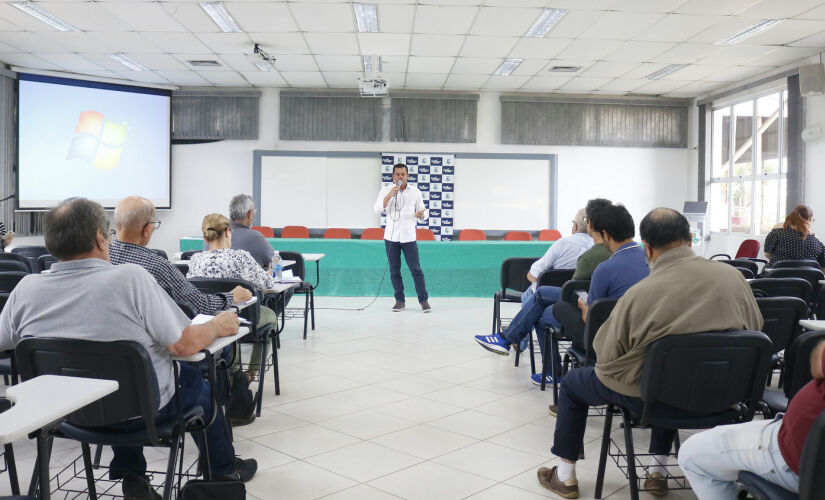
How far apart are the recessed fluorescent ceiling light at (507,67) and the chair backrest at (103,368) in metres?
7.66

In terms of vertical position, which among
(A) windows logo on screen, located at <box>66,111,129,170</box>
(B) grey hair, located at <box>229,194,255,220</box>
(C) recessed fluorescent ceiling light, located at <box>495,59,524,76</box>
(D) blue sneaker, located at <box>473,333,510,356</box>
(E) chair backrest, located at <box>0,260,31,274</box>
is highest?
(C) recessed fluorescent ceiling light, located at <box>495,59,524,76</box>

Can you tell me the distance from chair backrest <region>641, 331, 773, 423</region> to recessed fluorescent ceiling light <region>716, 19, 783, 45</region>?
597 centimetres

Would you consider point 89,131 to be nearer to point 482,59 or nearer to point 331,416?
point 482,59

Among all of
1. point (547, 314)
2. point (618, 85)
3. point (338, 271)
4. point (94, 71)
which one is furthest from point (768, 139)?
point (94, 71)

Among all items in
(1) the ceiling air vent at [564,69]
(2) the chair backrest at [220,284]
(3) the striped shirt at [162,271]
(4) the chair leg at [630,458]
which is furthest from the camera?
(1) the ceiling air vent at [564,69]

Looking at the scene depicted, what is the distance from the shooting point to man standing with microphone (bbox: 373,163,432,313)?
24.3 ft

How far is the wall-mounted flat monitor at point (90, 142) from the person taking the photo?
9102mm

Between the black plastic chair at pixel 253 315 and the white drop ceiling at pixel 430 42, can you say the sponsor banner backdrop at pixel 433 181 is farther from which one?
the black plastic chair at pixel 253 315

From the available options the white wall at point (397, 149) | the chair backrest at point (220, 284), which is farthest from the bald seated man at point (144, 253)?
the white wall at point (397, 149)

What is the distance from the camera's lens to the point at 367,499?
2500mm

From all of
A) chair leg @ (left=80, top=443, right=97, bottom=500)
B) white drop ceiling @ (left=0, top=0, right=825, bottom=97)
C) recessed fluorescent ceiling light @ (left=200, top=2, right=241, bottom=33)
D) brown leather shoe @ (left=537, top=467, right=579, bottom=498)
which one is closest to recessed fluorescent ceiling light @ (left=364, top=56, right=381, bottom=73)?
white drop ceiling @ (left=0, top=0, right=825, bottom=97)

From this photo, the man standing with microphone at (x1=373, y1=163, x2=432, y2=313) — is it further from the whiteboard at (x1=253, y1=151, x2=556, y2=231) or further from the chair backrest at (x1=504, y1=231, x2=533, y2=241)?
the chair backrest at (x1=504, y1=231, x2=533, y2=241)

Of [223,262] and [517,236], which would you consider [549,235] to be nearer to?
[517,236]

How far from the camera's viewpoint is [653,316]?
2.12m
